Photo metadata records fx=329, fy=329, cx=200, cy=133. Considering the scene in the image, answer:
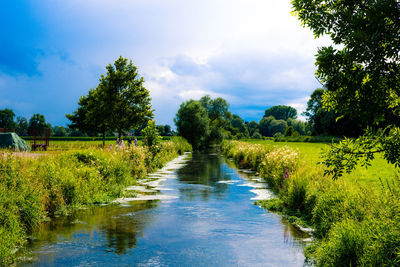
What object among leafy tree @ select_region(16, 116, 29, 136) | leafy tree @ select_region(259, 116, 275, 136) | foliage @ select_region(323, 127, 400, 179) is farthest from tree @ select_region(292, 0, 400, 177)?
leafy tree @ select_region(259, 116, 275, 136)

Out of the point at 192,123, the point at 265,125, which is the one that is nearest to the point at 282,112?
the point at 265,125

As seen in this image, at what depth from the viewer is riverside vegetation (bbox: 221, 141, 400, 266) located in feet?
16.0

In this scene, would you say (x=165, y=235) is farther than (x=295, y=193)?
No

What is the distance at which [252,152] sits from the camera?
81.5 feet

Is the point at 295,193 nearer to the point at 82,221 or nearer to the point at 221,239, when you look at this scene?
the point at 221,239

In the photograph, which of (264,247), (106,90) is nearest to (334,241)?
(264,247)

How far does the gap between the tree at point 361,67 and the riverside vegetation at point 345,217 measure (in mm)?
1313

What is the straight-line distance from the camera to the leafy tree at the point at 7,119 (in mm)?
111512

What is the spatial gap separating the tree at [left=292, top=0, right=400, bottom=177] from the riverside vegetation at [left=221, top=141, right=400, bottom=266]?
1.31 meters

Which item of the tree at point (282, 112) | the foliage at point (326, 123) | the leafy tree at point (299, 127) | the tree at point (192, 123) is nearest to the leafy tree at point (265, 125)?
the leafy tree at point (299, 127)

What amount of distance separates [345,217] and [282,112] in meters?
174

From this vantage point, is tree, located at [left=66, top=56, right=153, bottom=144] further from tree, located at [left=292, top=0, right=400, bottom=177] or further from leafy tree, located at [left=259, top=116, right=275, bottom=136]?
leafy tree, located at [left=259, top=116, right=275, bottom=136]

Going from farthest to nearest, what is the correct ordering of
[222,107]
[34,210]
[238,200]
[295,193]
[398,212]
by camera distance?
[222,107] < [238,200] < [295,193] < [34,210] < [398,212]

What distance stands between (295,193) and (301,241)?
2857 millimetres
